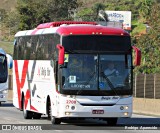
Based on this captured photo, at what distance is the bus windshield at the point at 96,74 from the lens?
2309 cm

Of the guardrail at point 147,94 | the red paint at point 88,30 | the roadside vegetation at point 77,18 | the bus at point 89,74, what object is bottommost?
the roadside vegetation at point 77,18

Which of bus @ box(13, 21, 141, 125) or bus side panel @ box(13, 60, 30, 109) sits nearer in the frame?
bus @ box(13, 21, 141, 125)

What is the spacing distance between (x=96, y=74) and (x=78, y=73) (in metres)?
0.62

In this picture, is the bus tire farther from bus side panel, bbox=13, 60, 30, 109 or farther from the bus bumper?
bus side panel, bbox=13, 60, 30, 109

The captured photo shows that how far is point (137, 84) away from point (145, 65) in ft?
97.6

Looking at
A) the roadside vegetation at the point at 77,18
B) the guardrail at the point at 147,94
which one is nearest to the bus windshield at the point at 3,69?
the guardrail at the point at 147,94

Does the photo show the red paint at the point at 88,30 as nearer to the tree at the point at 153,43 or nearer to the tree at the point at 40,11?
the tree at the point at 153,43

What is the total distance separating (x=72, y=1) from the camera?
107 m

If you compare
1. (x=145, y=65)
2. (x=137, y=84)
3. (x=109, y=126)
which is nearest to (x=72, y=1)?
(x=145, y=65)

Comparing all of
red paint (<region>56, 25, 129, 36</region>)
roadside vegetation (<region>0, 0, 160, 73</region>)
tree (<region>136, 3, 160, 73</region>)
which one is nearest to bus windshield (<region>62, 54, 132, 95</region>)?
red paint (<region>56, 25, 129, 36</region>)

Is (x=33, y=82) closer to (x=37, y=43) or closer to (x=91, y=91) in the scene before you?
(x=37, y=43)

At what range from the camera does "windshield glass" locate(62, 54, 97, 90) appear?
2308cm

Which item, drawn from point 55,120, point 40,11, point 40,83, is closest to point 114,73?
point 55,120

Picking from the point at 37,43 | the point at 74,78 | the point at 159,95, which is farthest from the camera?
the point at 159,95
